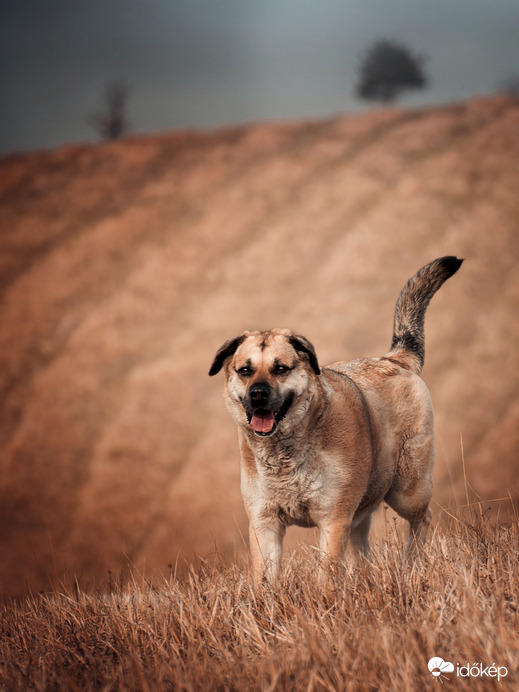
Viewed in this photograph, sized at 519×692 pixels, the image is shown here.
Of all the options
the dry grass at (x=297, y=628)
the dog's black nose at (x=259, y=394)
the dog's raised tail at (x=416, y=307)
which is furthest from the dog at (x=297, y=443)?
the dog's raised tail at (x=416, y=307)

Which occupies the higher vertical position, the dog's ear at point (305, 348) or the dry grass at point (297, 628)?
the dog's ear at point (305, 348)

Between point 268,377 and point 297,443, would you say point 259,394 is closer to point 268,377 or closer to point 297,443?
point 268,377

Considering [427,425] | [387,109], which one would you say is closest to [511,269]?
[387,109]

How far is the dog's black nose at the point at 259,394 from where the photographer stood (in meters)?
4.46

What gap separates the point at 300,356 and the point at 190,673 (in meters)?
2.30

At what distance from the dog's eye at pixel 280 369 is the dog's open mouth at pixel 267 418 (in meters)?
0.16

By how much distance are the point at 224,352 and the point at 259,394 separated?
585mm

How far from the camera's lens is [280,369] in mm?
4691

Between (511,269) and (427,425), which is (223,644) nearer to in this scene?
(427,425)

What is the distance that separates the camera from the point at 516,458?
736 inches

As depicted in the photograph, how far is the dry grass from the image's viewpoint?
2.86m

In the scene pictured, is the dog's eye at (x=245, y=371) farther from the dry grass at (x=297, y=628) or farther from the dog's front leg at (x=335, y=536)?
the dry grass at (x=297, y=628)

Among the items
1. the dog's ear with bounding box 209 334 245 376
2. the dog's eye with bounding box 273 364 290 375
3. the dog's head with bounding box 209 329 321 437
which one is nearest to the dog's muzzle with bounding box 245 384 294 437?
the dog's head with bounding box 209 329 321 437

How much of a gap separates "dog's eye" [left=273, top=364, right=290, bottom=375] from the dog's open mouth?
0.53ft
